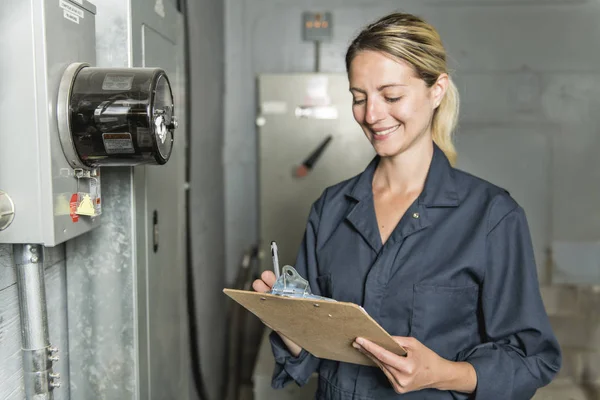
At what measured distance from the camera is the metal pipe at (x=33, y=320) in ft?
3.09

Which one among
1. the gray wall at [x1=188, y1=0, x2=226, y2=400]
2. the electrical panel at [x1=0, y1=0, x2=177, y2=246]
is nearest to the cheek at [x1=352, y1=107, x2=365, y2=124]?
the electrical panel at [x1=0, y1=0, x2=177, y2=246]

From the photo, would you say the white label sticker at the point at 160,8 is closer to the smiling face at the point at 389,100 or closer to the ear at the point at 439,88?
the smiling face at the point at 389,100

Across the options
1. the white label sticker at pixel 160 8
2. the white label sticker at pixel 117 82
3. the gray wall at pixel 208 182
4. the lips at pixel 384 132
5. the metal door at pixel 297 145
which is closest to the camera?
the white label sticker at pixel 117 82

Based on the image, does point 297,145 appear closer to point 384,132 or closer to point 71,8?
point 384,132

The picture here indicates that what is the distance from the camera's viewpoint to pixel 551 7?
2.88 m

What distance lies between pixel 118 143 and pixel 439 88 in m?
0.67

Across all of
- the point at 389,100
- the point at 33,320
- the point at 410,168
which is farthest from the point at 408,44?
the point at 33,320

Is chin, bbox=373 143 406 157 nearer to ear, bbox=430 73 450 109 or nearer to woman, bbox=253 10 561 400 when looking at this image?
woman, bbox=253 10 561 400

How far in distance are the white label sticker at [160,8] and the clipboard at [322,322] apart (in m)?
0.73

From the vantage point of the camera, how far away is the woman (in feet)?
3.58

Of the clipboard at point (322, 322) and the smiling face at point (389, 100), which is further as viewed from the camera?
the smiling face at point (389, 100)

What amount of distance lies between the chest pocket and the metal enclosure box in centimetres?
66

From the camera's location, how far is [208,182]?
260 centimetres

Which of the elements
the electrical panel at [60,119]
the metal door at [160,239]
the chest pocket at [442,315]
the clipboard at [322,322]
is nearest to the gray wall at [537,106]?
the metal door at [160,239]
